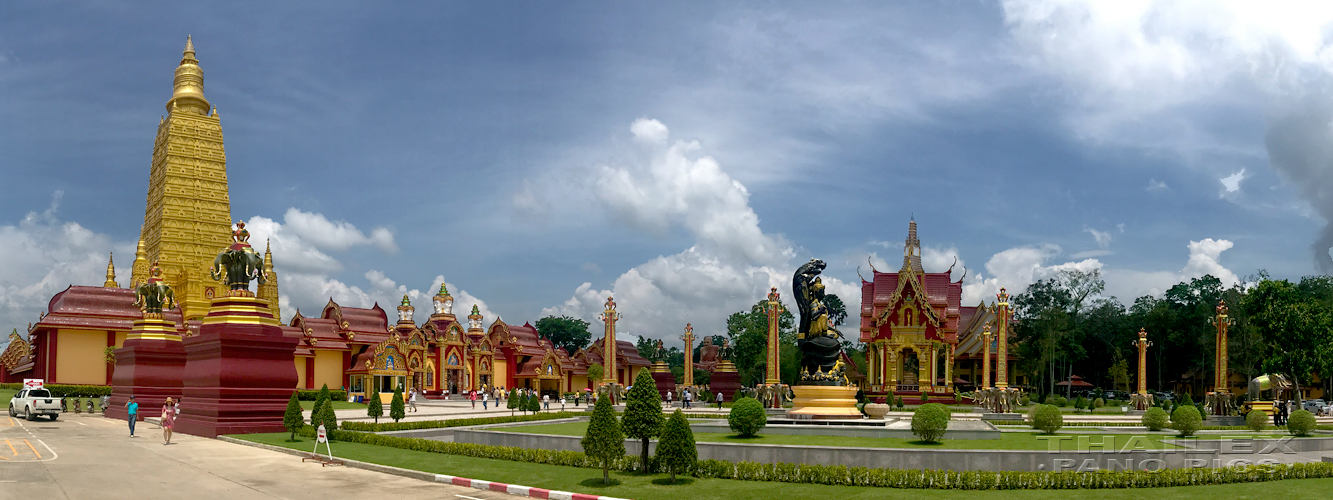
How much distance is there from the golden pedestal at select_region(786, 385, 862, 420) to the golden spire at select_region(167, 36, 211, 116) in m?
60.2

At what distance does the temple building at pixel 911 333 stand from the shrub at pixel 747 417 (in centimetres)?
3507

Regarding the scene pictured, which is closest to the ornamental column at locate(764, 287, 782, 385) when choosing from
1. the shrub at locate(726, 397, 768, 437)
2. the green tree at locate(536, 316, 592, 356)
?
the shrub at locate(726, 397, 768, 437)

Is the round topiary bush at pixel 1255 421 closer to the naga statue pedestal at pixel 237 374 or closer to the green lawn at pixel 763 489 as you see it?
the green lawn at pixel 763 489

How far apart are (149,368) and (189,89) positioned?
42.7 metres

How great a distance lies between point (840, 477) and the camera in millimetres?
15992

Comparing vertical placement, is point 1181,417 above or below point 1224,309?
below

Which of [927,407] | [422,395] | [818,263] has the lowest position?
[422,395]

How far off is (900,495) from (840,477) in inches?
54.6

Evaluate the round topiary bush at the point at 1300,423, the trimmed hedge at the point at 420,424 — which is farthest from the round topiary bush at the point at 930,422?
the trimmed hedge at the point at 420,424

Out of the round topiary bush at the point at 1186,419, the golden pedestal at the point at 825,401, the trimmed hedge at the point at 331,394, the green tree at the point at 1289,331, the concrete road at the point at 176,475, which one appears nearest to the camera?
the concrete road at the point at 176,475

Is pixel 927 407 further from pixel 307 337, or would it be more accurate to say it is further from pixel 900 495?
pixel 307 337

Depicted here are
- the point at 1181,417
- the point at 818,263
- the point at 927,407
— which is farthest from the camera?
the point at 818,263

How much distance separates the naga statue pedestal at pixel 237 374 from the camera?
27453mm

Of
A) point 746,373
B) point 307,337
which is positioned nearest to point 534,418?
point 307,337
